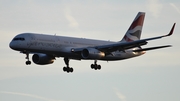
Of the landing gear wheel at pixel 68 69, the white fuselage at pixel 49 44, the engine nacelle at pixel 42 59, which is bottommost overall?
the landing gear wheel at pixel 68 69

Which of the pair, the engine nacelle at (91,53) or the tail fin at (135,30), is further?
the tail fin at (135,30)

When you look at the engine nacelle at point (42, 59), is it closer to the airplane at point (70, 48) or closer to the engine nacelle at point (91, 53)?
the airplane at point (70, 48)

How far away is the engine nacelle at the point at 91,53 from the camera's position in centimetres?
10081

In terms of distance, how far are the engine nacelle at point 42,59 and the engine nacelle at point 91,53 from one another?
7.62 m

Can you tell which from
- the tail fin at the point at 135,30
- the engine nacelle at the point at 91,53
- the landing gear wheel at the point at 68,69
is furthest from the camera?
the tail fin at the point at 135,30

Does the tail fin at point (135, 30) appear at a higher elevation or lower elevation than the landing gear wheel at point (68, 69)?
higher

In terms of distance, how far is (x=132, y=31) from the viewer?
11850cm

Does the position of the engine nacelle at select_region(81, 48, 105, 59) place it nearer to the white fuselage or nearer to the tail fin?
the white fuselage

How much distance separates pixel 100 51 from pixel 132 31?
1753 centimetres

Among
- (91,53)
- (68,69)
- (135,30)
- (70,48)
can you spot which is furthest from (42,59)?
(135,30)

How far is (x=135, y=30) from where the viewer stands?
119m

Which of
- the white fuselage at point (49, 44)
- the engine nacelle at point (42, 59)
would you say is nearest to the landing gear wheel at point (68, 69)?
the engine nacelle at point (42, 59)

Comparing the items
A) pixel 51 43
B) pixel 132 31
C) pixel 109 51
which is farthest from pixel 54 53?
pixel 132 31

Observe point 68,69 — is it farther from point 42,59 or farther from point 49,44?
point 49,44
